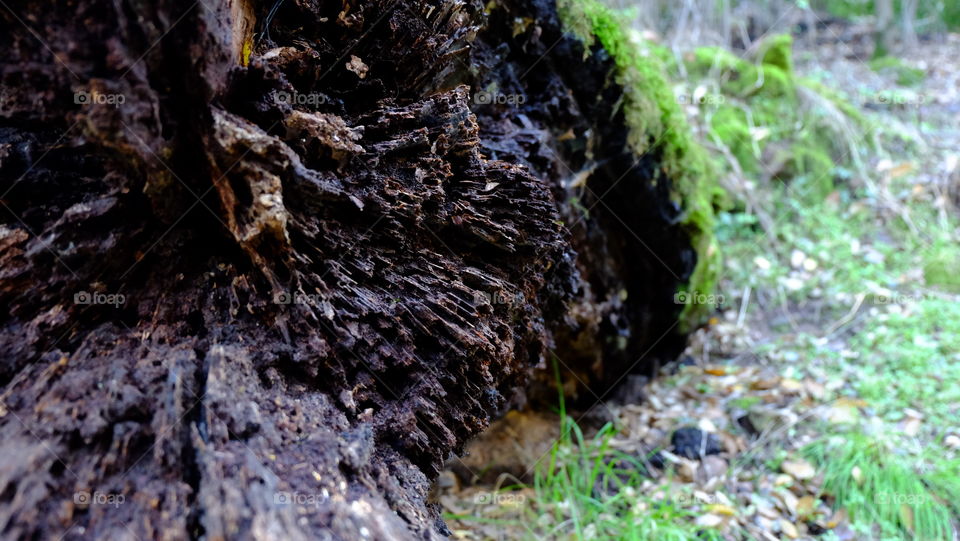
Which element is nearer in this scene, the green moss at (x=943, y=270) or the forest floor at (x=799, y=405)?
the forest floor at (x=799, y=405)

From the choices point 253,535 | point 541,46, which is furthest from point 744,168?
point 253,535

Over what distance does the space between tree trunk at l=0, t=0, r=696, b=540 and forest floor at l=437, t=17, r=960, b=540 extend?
4.46 ft

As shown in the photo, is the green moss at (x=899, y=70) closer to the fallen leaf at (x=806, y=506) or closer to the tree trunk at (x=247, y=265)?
the fallen leaf at (x=806, y=506)

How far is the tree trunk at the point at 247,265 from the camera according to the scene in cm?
131

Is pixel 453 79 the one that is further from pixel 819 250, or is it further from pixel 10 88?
pixel 819 250

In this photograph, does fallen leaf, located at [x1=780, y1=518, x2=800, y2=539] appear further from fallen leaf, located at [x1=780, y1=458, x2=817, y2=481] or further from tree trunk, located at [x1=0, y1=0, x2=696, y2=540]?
tree trunk, located at [x1=0, y1=0, x2=696, y2=540]

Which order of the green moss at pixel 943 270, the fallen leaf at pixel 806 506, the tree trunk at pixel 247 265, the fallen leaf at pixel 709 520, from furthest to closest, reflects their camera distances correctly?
the green moss at pixel 943 270 → the fallen leaf at pixel 806 506 → the fallen leaf at pixel 709 520 → the tree trunk at pixel 247 265

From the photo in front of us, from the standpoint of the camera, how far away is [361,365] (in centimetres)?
179

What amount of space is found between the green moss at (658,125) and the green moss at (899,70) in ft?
18.9

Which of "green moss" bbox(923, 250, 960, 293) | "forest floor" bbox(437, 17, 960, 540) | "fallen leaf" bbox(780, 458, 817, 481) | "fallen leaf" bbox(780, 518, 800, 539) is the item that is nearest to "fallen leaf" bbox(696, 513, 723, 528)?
"forest floor" bbox(437, 17, 960, 540)

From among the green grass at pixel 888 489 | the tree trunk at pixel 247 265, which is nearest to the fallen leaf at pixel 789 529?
the green grass at pixel 888 489

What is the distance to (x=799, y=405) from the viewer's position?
3766 mm

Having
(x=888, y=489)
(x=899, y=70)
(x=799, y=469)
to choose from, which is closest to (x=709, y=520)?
(x=799, y=469)

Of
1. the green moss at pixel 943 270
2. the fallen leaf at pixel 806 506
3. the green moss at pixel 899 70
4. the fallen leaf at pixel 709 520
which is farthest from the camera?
the green moss at pixel 899 70
